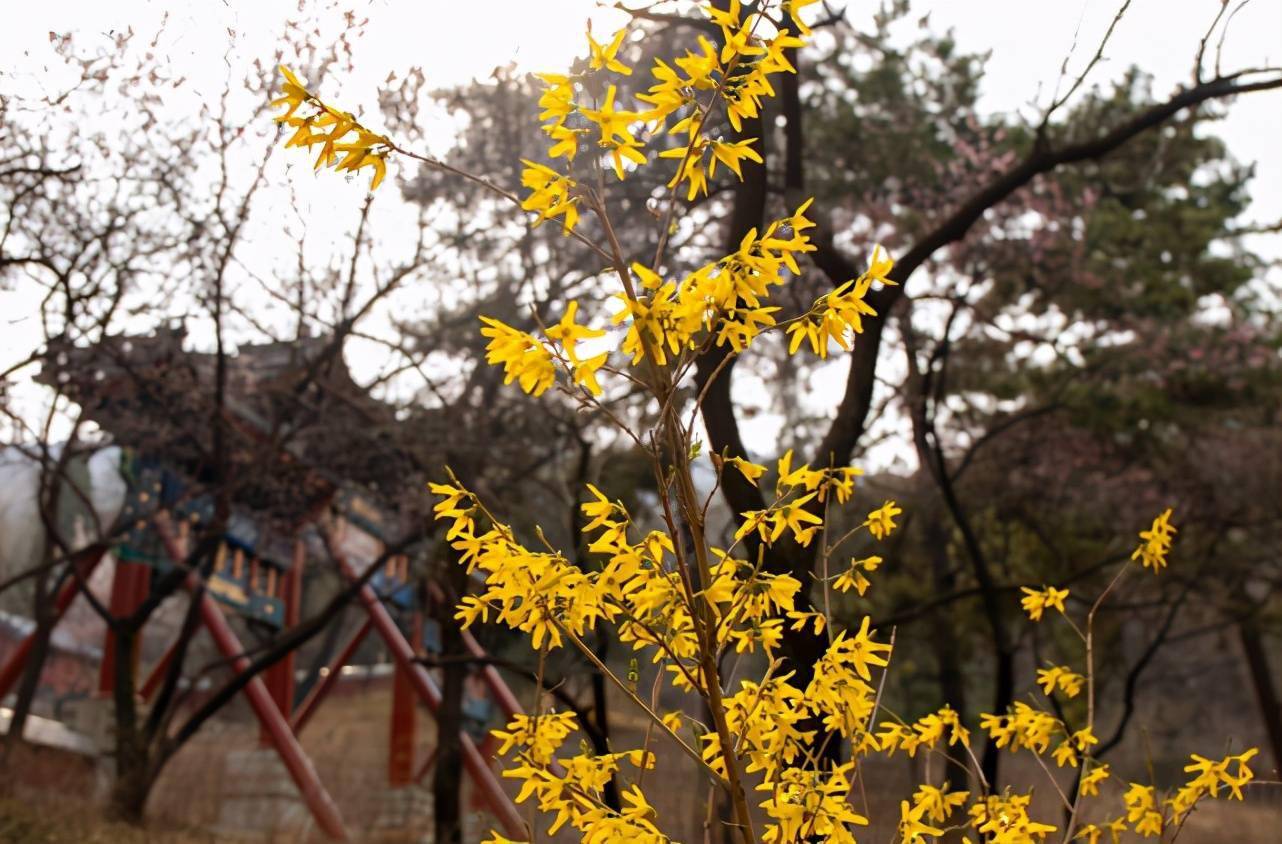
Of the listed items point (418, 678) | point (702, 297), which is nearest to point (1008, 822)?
point (702, 297)

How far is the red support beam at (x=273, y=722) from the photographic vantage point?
1112cm

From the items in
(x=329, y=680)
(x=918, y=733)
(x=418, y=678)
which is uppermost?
(x=329, y=680)

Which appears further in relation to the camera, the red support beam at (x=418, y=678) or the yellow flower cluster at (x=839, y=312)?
the red support beam at (x=418, y=678)

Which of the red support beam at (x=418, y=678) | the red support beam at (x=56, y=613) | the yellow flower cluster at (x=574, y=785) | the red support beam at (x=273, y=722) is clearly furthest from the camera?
the red support beam at (x=418, y=678)

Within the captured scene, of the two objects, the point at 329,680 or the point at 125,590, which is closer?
the point at 125,590

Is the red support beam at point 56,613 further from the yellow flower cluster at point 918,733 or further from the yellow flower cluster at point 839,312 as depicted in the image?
the yellow flower cluster at point 839,312

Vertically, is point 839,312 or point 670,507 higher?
point 839,312

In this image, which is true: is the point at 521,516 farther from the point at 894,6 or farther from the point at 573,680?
the point at 894,6

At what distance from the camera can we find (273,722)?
11.8m

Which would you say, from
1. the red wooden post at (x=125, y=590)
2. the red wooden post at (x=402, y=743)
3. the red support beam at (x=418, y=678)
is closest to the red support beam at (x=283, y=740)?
the red wooden post at (x=125, y=590)

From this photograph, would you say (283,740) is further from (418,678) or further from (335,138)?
(335,138)

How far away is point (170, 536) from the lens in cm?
1116

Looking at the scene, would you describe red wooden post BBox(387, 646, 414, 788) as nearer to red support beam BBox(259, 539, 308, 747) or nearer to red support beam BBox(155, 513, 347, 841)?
red support beam BBox(259, 539, 308, 747)

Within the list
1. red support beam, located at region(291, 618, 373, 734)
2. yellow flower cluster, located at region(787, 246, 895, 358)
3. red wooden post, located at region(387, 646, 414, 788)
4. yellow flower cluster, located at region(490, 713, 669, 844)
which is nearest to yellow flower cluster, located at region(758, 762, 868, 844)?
yellow flower cluster, located at region(490, 713, 669, 844)
